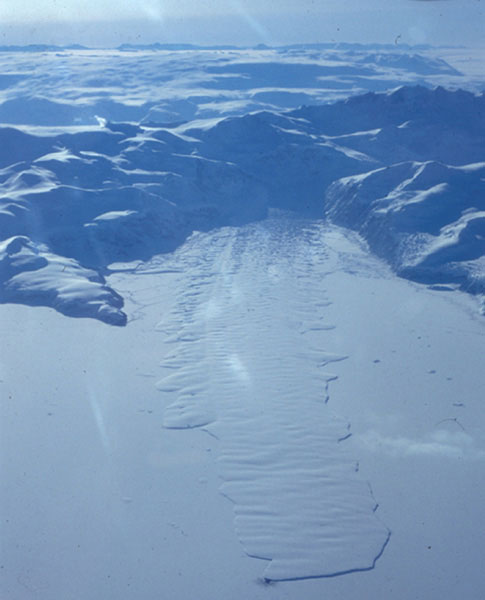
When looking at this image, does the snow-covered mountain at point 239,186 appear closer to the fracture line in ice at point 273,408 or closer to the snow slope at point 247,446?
the snow slope at point 247,446

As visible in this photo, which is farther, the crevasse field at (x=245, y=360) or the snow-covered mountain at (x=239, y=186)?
the snow-covered mountain at (x=239, y=186)

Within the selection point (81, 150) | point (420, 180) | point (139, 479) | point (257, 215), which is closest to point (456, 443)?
point (139, 479)

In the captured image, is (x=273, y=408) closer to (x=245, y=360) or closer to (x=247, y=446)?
(x=247, y=446)

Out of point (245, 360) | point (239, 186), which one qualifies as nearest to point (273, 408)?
point (245, 360)

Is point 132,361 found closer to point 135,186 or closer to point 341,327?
point 341,327

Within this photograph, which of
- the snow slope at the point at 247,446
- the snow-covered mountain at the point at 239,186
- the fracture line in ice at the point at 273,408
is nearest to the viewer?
the snow slope at the point at 247,446

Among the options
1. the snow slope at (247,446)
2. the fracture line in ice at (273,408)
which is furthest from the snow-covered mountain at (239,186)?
the fracture line in ice at (273,408)
